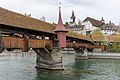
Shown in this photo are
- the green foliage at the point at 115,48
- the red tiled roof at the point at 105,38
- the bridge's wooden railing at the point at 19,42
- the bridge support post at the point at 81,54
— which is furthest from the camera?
the red tiled roof at the point at 105,38

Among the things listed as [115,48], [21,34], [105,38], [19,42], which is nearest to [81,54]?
[115,48]

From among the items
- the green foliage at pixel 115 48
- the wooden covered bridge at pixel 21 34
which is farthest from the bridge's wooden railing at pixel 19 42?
the green foliage at pixel 115 48

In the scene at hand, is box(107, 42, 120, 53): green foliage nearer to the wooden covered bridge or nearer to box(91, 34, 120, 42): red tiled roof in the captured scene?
box(91, 34, 120, 42): red tiled roof

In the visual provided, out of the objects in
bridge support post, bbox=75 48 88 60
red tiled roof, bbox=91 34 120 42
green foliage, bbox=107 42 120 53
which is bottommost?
bridge support post, bbox=75 48 88 60

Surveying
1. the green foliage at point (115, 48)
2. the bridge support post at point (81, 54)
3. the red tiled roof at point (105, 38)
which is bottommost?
the bridge support post at point (81, 54)

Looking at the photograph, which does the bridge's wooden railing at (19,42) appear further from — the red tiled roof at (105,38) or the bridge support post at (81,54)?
the red tiled roof at (105,38)

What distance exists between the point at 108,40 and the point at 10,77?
41.8m

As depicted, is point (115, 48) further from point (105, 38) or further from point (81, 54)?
point (81, 54)

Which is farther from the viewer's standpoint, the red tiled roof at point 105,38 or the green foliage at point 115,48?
the red tiled roof at point 105,38

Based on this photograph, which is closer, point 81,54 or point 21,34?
point 21,34

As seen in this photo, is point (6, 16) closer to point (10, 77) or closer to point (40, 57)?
point (10, 77)

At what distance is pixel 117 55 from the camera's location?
49.6m

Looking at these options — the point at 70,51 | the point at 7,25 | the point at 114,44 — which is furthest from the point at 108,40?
the point at 7,25

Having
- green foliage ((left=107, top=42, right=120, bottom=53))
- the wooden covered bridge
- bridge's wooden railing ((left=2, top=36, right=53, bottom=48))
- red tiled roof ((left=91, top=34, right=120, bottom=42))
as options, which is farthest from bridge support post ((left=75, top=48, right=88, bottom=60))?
bridge's wooden railing ((left=2, top=36, right=53, bottom=48))
